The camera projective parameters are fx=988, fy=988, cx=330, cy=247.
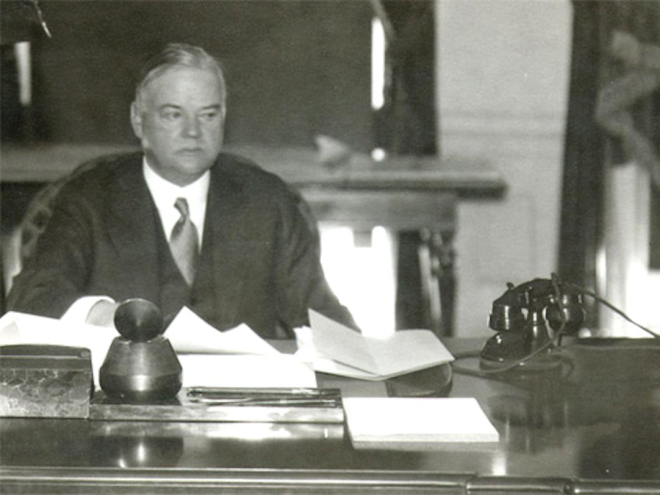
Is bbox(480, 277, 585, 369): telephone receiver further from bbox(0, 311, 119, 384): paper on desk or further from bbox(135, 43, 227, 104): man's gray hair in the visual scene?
bbox(135, 43, 227, 104): man's gray hair

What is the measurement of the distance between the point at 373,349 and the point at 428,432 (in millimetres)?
622

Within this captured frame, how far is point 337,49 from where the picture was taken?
266cm

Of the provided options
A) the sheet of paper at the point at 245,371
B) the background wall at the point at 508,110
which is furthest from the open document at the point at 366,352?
the background wall at the point at 508,110

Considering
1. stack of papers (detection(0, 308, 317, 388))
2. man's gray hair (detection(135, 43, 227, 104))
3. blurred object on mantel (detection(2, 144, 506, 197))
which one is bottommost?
stack of papers (detection(0, 308, 317, 388))

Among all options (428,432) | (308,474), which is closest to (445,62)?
(428,432)

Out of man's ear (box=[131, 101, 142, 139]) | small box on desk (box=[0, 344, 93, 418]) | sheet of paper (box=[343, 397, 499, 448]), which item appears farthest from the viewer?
man's ear (box=[131, 101, 142, 139])

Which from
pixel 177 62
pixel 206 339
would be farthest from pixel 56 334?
pixel 177 62

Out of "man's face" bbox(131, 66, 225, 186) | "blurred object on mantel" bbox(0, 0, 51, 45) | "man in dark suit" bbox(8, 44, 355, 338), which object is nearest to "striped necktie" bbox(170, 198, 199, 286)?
"man in dark suit" bbox(8, 44, 355, 338)

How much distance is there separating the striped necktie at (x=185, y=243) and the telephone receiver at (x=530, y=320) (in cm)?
101

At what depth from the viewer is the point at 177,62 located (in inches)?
105

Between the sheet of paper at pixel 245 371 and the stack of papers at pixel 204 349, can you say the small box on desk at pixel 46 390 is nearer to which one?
the stack of papers at pixel 204 349

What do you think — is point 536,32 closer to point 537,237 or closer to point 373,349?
point 537,237

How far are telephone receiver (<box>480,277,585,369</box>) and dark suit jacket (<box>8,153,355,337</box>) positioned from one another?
0.81 metres

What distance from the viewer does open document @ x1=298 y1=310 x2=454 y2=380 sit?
1884 mm
